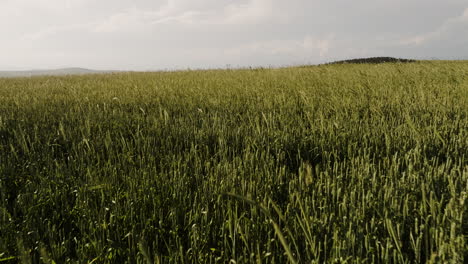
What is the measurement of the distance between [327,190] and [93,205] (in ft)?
4.02

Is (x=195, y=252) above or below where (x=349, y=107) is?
below

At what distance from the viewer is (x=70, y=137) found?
283 cm

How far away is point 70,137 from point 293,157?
76.1 inches

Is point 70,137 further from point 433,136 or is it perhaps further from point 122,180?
point 433,136

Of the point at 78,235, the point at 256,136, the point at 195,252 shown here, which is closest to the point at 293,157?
the point at 256,136

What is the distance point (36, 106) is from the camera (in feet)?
14.5

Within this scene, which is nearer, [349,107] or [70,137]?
[70,137]

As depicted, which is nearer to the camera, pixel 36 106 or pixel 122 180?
pixel 122 180

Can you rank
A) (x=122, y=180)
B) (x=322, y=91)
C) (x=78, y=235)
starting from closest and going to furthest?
1. (x=78, y=235)
2. (x=122, y=180)
3. (x=322, y=91)

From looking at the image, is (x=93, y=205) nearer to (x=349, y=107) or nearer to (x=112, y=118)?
(x=112, y=118)

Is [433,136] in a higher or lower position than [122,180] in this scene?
higher

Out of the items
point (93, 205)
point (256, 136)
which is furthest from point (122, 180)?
point (256, 136)

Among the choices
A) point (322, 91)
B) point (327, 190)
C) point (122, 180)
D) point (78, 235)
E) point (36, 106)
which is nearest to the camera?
point (78, 235)

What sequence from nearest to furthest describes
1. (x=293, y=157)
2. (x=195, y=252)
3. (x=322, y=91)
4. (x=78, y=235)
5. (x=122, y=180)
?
(x=195, y=252), (x=78, y=235), (x=122, y=180), (x=293, y=157), (x=322, y=91)
